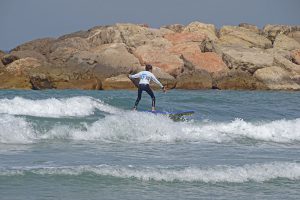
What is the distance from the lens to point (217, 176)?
926 centimetres

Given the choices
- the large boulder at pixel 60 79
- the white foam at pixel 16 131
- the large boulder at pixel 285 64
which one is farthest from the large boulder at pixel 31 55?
the white foam at pixel 16 131

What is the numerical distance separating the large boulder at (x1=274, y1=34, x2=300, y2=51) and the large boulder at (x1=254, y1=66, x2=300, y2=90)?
302 inches

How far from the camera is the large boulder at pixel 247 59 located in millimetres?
42312

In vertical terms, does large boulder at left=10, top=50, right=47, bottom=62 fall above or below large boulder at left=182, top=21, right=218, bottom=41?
below

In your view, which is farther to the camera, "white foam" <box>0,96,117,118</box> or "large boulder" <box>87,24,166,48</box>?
"large boulder" <box>87,24,166,48</box>

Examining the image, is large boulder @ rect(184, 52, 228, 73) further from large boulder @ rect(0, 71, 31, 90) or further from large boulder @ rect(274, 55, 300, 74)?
large boulder @ rect(0, 71, 31, 90)

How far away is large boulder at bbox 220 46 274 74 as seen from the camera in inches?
1666

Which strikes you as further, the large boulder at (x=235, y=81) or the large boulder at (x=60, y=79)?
the large boulder at (x=235, y=81)

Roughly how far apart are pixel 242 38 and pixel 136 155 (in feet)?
132

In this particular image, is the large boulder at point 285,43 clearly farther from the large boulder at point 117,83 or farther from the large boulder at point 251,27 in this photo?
the large boulder at point 117,83

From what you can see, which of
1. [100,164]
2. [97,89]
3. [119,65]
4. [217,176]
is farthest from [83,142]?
[119,65]

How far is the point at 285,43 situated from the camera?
1977 inches

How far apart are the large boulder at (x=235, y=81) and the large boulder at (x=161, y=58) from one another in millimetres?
2787

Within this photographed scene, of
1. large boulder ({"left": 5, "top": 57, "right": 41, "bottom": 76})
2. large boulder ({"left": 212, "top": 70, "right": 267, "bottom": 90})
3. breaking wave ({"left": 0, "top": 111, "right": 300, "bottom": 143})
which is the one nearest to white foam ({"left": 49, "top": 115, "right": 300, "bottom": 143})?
breaking wave ({"left": 0, "top": 111, "right": 300, "bottom": 143})
